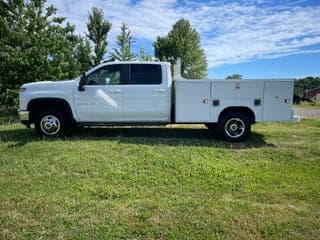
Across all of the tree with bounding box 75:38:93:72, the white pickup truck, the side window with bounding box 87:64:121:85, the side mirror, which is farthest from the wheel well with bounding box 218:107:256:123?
the tree with bounding box 75:38:93:72

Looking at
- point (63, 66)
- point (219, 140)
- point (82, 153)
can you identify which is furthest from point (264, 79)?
point (63, 66)

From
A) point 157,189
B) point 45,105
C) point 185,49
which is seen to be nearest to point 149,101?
point 45,105

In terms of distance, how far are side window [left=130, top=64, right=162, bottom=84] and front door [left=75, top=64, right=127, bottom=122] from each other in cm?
24

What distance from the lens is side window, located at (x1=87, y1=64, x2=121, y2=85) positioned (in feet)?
27.7

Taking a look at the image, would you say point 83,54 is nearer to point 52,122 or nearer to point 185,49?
point 52,122

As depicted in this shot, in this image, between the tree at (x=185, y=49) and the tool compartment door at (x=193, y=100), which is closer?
the tool compartment door at (x=193, y=100)

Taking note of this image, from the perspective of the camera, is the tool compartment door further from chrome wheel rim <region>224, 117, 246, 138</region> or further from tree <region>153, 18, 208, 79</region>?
tree <region>153, 18, 208, 79</region>

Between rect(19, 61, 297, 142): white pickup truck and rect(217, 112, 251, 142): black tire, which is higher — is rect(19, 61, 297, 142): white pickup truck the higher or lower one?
the higher one

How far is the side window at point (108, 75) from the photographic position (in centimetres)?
845

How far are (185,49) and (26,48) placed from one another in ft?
105

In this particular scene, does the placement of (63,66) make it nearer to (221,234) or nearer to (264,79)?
(264,79)

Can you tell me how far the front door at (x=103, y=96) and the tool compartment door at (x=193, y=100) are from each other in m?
1.37

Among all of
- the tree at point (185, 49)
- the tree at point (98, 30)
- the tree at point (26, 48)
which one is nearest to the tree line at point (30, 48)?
the tree at point (26, 48)

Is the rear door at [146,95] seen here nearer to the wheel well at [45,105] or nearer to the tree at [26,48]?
the wheel well at [45,105]
